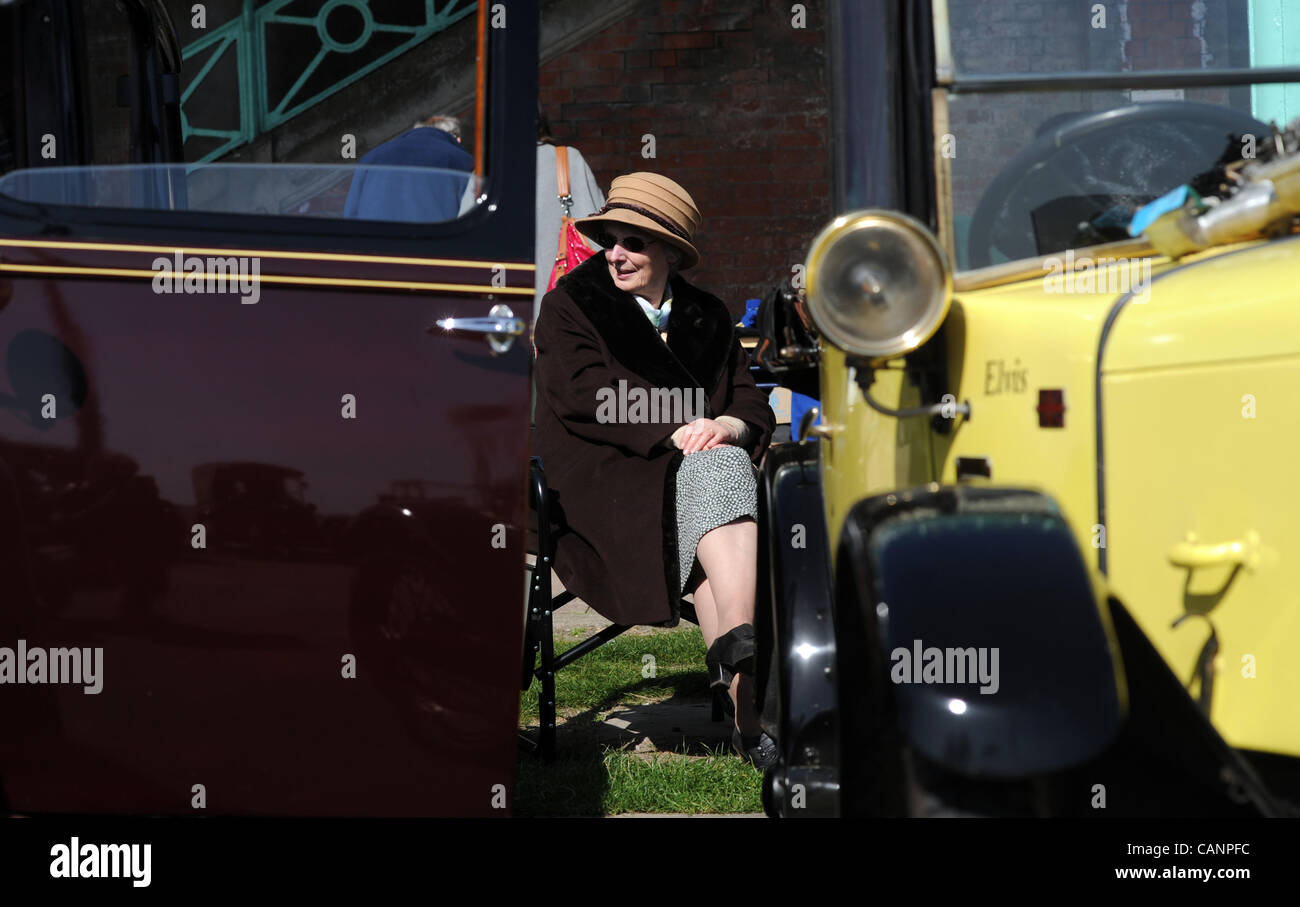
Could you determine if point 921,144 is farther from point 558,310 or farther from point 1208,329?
point 558,310

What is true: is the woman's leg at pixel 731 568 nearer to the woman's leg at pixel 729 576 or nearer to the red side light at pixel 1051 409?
the woman's leg at pixel 729 576

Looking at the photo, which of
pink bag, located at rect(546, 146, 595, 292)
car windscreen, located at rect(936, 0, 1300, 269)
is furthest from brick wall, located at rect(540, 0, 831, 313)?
car windscreen, located at rect(936, 0, 1300, 269)

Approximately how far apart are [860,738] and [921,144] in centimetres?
102

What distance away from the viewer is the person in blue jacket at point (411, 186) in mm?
2385

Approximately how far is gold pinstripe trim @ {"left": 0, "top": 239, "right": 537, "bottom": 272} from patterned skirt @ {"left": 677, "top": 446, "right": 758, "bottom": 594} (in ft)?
3.78

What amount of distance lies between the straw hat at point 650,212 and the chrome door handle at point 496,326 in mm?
1588

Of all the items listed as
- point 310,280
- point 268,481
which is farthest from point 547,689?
point 310,280

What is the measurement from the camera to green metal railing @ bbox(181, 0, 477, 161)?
2.80 m

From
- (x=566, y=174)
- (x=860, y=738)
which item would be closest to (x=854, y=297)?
(x=860, y=738)

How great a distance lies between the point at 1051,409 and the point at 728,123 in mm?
6443

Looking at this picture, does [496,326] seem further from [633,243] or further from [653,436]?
[633,243]

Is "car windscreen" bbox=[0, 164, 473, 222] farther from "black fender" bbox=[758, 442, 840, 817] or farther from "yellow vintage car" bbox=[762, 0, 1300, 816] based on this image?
"black fender" bbox=[758, 442, 840, 817]
